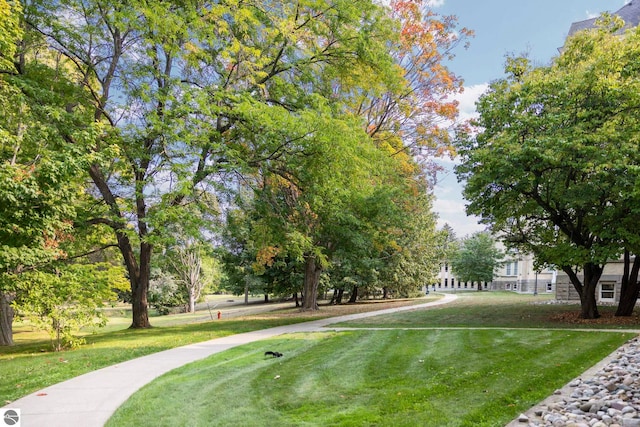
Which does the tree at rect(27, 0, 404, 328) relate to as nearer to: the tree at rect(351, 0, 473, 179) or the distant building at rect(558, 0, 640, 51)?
the tree at rect(351, 0, 473, 179)

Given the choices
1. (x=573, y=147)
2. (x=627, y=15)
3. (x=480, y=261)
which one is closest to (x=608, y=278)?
(x=573, y=147)

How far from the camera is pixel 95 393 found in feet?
20.7

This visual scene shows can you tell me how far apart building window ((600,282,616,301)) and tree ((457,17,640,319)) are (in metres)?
7.66

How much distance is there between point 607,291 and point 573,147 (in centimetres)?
1403

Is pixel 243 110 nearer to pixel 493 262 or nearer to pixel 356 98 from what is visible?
pixel 356 98

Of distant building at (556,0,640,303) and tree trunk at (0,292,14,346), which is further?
distant building at (556,0,640,303)

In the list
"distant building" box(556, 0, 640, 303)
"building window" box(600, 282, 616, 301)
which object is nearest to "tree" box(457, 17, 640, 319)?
"distant building" box(556, 0, 640, 303)

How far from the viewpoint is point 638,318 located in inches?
570

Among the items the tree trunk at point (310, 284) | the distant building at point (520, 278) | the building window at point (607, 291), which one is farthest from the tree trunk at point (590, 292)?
the distant building at point (520, 278)

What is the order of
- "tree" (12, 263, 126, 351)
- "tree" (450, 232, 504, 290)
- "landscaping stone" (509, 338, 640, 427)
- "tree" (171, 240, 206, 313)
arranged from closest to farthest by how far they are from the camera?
"landscaping stone" (509, 338, 640, 427)
"tree" (12, 263, 126, 351)
"tree" (171, 240, 206, 313)
"tree" (450, 232, 504, 290)

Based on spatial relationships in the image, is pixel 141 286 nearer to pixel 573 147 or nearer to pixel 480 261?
pixel 573 147

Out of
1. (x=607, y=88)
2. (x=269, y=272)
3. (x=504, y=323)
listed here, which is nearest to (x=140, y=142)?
(x=504, y=323)

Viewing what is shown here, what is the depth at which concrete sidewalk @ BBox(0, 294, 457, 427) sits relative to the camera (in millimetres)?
5122

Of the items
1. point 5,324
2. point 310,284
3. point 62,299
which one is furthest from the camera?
point 310,284
